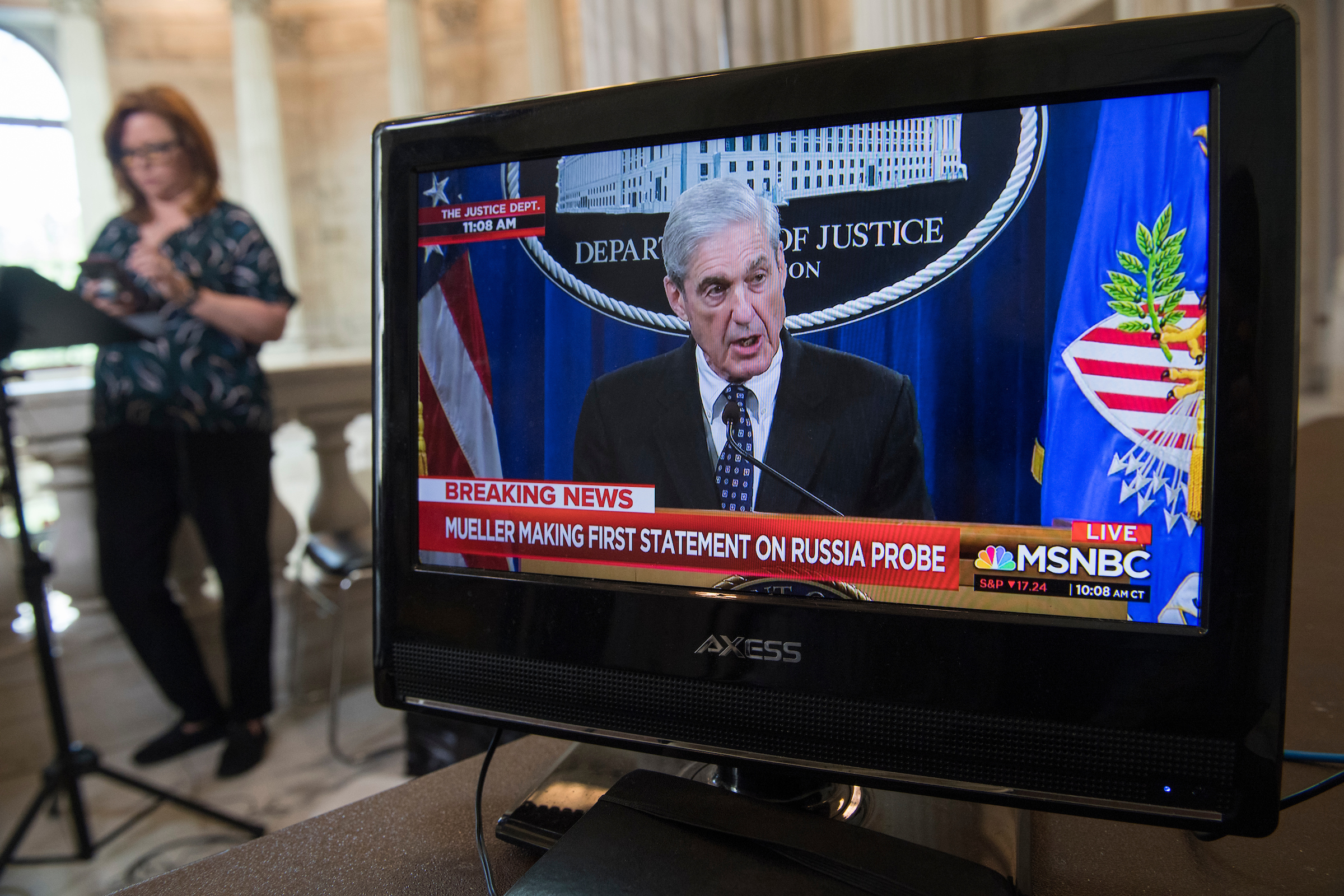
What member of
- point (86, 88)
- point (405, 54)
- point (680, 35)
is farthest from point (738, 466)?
point (86, 88)

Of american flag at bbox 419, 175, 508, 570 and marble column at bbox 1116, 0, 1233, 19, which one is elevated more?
marble column at bbox 1116, 0, 1233, 19

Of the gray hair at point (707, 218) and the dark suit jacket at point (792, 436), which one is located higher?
the gray hair at point (707, 218)

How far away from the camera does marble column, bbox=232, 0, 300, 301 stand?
8.52 m

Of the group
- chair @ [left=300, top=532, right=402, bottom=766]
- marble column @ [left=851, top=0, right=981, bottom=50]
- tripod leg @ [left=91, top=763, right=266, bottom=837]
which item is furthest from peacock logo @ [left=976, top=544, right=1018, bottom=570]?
marble column @ [left=851, top=0, right=981, bottom=50]

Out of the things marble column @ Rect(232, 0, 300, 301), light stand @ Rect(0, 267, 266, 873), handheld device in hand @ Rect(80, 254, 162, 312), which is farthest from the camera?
marble column @ Rect(232, 0, 300, 301)

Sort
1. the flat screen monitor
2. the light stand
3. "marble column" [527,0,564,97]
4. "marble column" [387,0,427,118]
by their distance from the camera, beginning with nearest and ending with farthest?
the flat screen monitor → the light stand → "marble column" [527,0,564,97] → "marble column" [387,0,427,118]

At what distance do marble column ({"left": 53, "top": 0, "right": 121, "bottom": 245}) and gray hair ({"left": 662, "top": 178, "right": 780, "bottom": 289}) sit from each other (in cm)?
964

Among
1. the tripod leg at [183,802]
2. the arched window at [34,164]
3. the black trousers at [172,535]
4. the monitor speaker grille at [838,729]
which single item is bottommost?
the tripod leg at [183,802]

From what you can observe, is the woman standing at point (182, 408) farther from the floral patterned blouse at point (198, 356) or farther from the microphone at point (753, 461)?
the microphone at point (753, 461)

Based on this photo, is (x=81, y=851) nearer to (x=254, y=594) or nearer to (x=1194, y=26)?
(x=254, y=594)

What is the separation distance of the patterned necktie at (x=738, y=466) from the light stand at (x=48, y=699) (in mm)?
1649

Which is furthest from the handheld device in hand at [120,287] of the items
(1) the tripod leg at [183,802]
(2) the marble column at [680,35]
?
(2) the marble column at [680,35]

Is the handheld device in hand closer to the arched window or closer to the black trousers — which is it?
the black trousers

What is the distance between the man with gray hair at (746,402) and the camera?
0.44 meters
